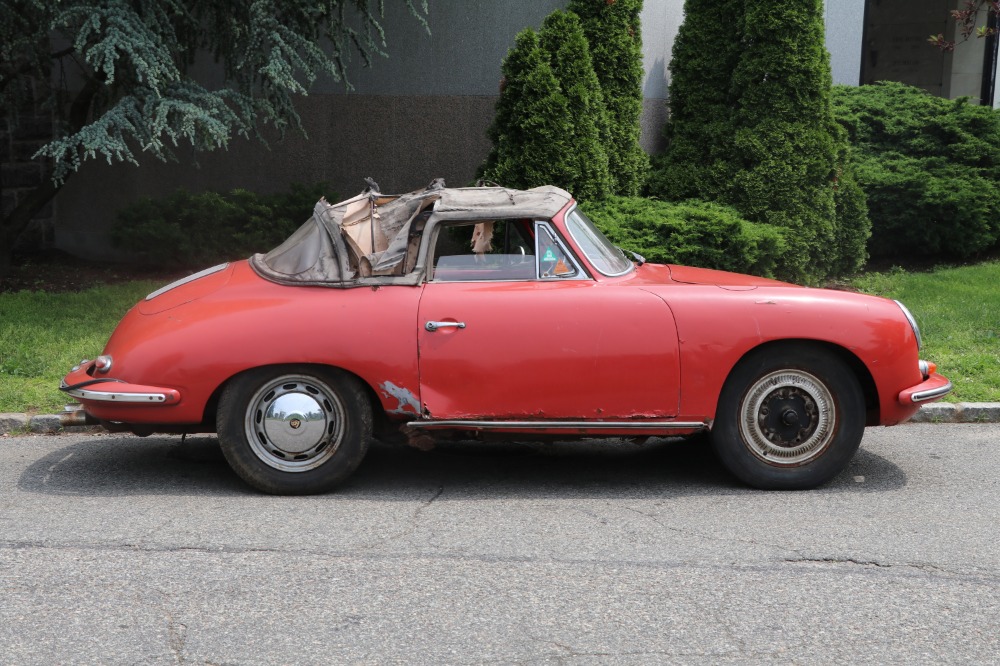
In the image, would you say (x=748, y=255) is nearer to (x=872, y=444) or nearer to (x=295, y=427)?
(x=872, y=444)

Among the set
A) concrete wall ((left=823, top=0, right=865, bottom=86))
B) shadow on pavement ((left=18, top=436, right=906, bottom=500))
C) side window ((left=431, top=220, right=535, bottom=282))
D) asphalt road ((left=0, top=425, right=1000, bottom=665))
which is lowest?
shadow on pavement ((left=18, top=436, right=906, bottom=500))

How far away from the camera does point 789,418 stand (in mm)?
5559

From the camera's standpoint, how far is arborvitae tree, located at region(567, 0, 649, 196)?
11.1 m

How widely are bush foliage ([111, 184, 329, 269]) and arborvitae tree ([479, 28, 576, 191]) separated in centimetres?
270

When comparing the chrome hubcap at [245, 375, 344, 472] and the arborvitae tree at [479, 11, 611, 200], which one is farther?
the arborvitae tree at [479, 11, 611, 200]

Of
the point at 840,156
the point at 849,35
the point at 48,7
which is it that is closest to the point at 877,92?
the point at 849,35

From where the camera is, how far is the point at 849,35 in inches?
557

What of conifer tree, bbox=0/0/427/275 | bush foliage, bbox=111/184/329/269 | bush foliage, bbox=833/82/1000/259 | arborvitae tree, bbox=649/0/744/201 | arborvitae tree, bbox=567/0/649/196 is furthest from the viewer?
bush foliage, bbox=833/82/1000/259

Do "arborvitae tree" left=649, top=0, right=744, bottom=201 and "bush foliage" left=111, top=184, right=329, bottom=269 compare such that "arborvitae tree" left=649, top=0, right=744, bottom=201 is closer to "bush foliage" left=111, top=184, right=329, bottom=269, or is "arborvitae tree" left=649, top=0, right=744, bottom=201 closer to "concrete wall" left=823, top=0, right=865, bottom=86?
"concrete wall" left=823, top=0, right=865, bottom=86

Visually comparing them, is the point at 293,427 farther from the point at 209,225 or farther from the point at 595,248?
the point at 209,225

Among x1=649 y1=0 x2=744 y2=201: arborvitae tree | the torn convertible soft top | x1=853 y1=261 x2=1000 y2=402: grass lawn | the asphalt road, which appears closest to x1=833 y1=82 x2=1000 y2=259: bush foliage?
x1=853 y1=261 x2=1000 y2=402: grass lawn

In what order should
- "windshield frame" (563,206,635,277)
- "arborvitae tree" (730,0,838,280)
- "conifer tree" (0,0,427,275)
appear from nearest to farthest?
1. "windshield frame" (563,206,635,277)
2. "conifer tree" (0,0,427,275)
3. "arborvitae tree" (730,0,838,280)

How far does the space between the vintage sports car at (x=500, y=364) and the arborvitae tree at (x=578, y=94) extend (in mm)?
4612

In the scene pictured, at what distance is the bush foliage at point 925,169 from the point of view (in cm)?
1251
